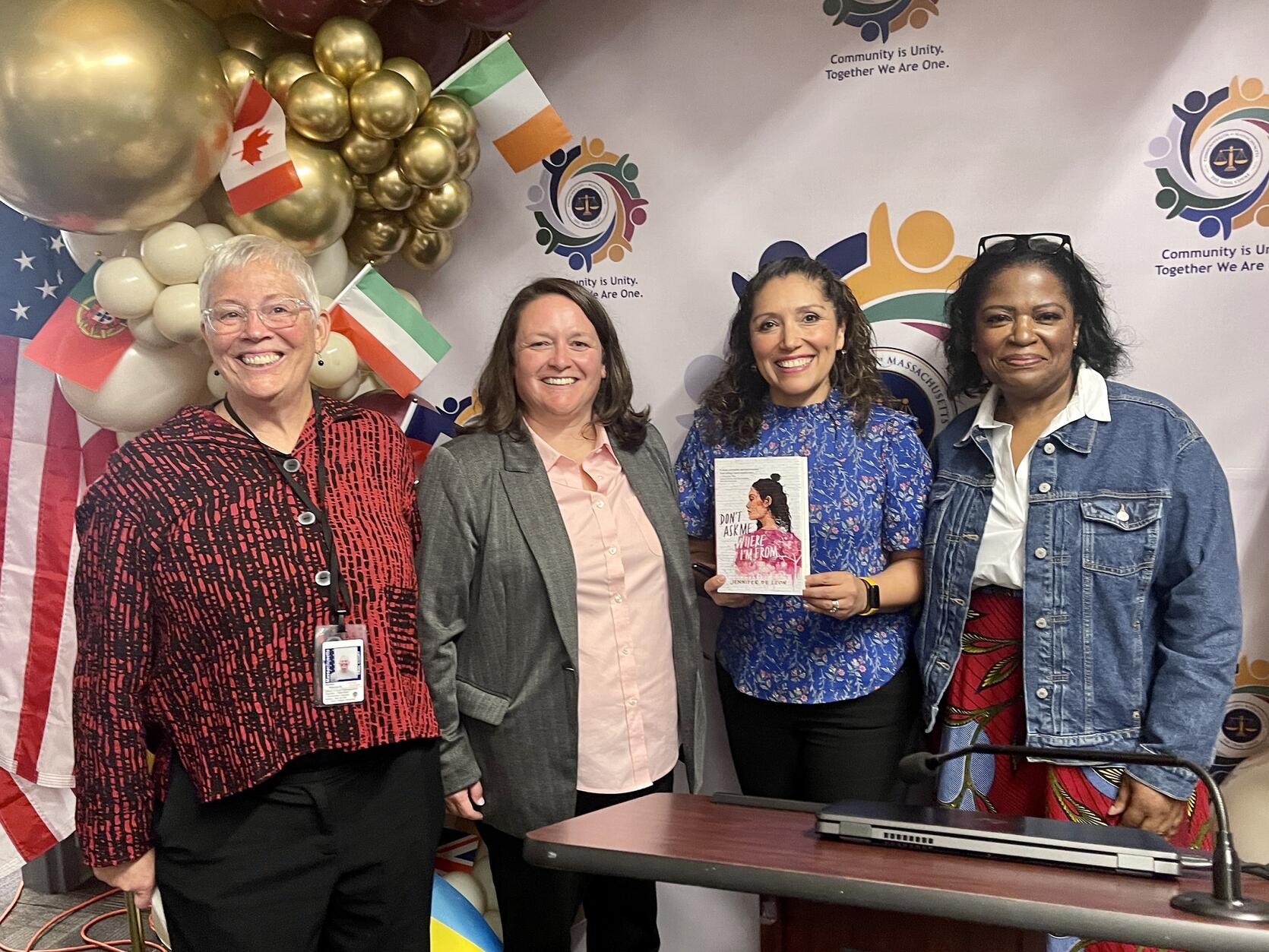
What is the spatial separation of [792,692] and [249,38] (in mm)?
1969

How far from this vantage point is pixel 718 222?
265cm

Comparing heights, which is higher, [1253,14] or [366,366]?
[1253,14]

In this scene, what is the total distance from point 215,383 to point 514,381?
0.67m

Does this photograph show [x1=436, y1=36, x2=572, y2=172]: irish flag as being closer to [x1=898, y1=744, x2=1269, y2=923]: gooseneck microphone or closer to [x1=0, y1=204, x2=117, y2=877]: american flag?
[x1=0, y1=204, x2=117, y2=877]: american flag

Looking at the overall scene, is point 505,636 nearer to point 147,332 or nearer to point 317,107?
point 147,332

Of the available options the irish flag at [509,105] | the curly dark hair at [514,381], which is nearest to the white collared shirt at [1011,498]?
the curly dark hair at [514,381]

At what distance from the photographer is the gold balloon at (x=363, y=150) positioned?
2.25 metres

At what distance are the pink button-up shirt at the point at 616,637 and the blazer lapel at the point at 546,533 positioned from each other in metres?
0.02

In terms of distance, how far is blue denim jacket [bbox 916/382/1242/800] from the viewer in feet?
6.03

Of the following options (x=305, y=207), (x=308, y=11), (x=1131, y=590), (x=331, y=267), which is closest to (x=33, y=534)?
(x=331, y=267)

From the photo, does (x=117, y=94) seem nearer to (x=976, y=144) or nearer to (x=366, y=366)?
(x=366, y=366)

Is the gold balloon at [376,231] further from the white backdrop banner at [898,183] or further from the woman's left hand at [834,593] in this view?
the woman's left hand at [834,593]

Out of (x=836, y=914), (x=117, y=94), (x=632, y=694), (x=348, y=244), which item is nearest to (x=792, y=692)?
(x=632, y=694)

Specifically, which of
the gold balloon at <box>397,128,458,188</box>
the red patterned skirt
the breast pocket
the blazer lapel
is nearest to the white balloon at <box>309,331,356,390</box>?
the gold balloon at <box>397,128,458,188</box>
